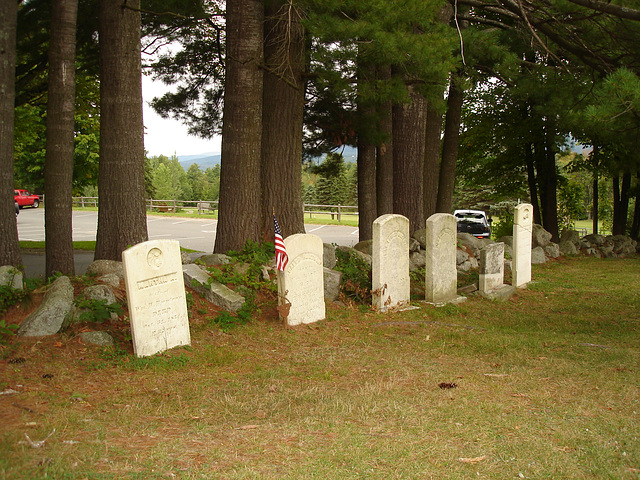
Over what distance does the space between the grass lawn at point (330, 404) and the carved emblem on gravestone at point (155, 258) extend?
0.99m

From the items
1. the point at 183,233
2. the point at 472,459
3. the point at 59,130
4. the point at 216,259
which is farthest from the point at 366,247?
the point at 183,233

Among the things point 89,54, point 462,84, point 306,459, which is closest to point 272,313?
point 306,459

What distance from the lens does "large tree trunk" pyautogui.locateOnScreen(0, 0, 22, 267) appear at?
7.30m

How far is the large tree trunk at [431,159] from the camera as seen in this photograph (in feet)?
49.1

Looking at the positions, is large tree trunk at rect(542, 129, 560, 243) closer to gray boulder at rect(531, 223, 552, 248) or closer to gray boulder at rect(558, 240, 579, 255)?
gray boulder at rect(558, 240, 579, 255)

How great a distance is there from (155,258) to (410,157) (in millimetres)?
8698

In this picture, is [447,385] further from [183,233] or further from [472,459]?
[183,233]

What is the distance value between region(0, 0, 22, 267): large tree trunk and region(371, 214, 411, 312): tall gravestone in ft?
16.4

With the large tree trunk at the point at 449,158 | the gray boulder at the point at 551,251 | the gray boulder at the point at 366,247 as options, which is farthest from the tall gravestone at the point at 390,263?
the gray boulder at the point at 551,251

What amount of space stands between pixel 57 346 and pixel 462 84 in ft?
26.0

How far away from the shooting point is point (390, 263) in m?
9.20

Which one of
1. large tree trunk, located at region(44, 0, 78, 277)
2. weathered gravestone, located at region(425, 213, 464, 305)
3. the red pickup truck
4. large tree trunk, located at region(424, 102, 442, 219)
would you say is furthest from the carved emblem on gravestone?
the red pickup truck

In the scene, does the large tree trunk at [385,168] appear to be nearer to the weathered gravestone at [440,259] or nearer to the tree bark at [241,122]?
the weathered gravestone at [440,259]

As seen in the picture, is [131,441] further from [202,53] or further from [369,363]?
[202,53]
